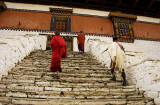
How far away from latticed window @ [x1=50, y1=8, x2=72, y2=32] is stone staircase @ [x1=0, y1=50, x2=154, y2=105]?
20.2ft

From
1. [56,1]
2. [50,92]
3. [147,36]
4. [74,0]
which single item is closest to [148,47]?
[147,36]

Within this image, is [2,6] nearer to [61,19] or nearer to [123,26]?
[61,19]

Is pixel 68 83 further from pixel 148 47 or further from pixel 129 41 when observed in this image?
pixel 148 47

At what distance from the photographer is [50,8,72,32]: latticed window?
9164mm

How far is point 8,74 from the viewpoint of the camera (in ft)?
10.3

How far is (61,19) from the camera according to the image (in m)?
9.45

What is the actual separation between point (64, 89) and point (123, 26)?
8.98m

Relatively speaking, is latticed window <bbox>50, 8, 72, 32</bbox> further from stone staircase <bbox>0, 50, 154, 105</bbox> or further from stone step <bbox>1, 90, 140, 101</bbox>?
stone step <bbox>1, 90, 140, 101</bbox>

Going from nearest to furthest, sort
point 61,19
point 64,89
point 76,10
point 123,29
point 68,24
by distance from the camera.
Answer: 1. point 64,89
2. point 68,24
3. point 61,19
4. point 123,29
5. point 76,10

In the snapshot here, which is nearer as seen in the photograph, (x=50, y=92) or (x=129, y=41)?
(x=50, y=92)

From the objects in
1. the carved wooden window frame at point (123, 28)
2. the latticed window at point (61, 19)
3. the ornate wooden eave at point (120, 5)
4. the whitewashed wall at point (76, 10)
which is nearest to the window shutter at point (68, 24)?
the latticed window at point (61, 19)

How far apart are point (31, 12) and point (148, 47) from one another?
10.1m

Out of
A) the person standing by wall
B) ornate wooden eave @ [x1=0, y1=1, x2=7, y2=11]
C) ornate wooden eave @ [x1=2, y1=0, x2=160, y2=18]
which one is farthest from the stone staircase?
ornate wooden eave @ [x1=2, y1=0, x2=160, y2=18]

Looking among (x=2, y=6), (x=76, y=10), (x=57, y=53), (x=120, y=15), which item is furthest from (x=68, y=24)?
(x=57, y=53)
